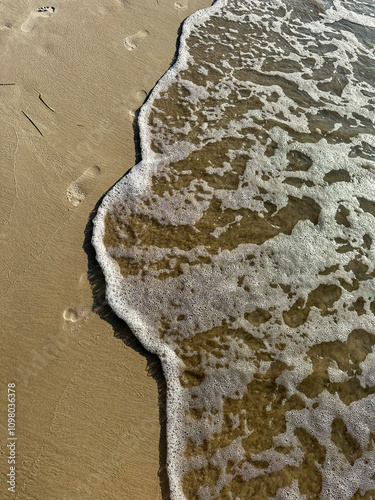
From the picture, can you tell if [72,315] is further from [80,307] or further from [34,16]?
[34,16]

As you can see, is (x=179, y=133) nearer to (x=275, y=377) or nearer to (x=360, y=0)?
(x=275, y=377)

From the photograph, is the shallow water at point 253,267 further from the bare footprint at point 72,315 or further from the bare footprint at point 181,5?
the bare footprint at point 181,5

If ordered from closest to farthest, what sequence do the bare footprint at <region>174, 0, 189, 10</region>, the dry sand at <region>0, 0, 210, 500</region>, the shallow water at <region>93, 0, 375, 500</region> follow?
the dry sand at <region>0, 0, 210, 500</region> → the shallow water at <region>93, 0, 375, 500</region> → the bare footprint at <region>174, 0, 189, 10</region>

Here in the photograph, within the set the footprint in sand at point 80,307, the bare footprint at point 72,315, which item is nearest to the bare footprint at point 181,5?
the footprint in sand at point 80,307

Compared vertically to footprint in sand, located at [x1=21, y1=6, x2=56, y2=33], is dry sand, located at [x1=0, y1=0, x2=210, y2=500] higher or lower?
lower

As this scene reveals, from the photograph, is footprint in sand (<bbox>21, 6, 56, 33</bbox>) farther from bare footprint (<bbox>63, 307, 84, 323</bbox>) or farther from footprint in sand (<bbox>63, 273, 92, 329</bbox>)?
bare footprint (<bbox>63, 307, 84, 323</bbox>)

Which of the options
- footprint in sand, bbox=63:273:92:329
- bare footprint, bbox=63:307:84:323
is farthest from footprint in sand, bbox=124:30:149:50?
bare footprint, bbox=63:307:84:323

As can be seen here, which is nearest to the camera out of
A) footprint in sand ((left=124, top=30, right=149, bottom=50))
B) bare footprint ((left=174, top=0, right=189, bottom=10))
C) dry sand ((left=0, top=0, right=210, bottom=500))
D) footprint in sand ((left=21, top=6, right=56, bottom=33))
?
dry sand ((left=0, top=0, right=210, bottom=500))
